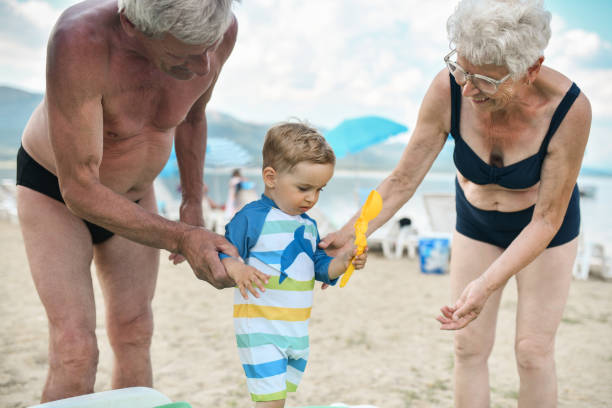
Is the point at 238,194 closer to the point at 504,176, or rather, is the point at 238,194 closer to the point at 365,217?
the point at 504,176

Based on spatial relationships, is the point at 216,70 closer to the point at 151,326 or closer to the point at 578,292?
the point at 151,326

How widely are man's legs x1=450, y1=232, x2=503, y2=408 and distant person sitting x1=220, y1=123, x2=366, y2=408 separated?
738mm

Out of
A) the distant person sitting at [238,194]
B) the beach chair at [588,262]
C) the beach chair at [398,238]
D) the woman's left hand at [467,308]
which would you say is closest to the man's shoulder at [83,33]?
the woman's left hand at [467,308]

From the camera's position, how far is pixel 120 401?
2027mm

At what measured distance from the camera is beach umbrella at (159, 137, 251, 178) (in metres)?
12.6

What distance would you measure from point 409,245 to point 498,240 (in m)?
7.08

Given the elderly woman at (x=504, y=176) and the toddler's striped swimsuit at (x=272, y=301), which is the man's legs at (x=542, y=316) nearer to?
the elderly woman at (x=504, y=176)

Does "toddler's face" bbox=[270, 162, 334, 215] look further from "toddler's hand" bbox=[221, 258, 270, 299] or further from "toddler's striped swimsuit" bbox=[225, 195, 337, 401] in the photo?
"toddler's hand" bbox=[221, 258, 270, 299]

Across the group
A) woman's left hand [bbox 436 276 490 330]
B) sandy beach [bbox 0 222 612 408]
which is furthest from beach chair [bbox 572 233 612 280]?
woman's left hand [bbox 436 276 490 330]

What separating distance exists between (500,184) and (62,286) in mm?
1692

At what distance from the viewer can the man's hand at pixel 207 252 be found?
1.67 m

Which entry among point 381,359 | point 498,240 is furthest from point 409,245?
point 498,240

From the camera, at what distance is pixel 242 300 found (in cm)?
185

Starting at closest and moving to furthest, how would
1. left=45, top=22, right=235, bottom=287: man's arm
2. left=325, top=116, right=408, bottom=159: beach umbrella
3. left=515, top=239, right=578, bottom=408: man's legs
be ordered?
left=45, top=22, right=235, bottom=287: man's arm < left=515, top=239, right=578, bottom=408: man's legs < left=325, top=116, right=408, bottom=159: beach umbrella
